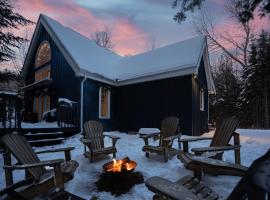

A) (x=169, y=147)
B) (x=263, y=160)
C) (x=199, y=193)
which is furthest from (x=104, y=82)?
(x=263, y=160)

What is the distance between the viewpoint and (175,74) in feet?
32.7

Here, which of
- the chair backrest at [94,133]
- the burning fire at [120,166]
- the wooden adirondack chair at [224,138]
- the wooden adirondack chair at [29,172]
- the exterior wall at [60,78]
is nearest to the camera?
the wooden adirondack chair at [29,172]

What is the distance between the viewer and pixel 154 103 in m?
10.9

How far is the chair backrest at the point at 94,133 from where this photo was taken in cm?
568

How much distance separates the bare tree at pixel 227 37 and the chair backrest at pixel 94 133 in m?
19.7

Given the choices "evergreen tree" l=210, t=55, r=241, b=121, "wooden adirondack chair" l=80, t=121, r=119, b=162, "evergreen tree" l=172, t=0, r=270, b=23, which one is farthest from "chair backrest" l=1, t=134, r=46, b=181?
"evergreen tree" l=210, t=55, r=241, b=121

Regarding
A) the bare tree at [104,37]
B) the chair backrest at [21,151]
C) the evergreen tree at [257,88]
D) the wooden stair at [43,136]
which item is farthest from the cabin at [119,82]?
the bare tree at [104,37]

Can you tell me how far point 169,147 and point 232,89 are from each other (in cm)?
1840

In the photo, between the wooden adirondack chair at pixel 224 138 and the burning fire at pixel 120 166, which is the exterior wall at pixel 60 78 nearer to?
the burning fire at pixel 120 166

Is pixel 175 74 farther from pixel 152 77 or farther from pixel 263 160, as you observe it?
pixel 263 160

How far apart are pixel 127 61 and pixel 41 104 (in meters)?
5.43

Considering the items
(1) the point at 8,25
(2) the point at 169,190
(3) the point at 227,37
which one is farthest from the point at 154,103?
(3) the point at 227,37

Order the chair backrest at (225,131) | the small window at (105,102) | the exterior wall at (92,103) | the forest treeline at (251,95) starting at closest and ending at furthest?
the chair backrest at (225,131) → the exterior wall at (92,103) → the small window at (105,102) → the forest treeline at (251,95)

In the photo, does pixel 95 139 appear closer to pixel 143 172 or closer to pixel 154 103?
pixel 143 172
